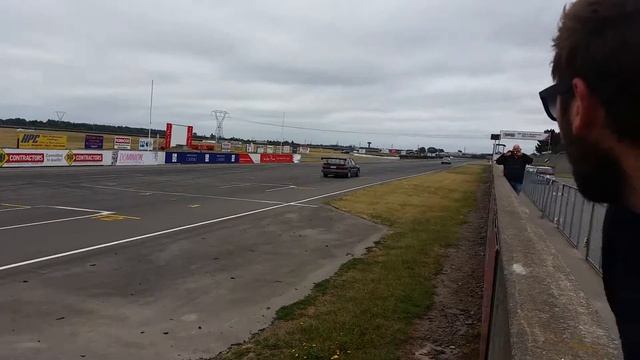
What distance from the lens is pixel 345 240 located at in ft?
40.2

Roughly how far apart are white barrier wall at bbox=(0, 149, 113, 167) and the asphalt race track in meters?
16.6

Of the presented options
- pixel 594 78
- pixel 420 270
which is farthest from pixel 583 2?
pixel 420 270

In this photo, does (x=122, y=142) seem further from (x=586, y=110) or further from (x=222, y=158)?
(x=586, y=110)

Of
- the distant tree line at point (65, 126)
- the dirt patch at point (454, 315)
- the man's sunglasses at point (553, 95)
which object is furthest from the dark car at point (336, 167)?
the distant tree line at point (65, 126)

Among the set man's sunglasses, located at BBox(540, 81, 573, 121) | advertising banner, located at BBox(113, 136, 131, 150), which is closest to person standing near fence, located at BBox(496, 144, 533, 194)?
man's sunglasses, located at BBox(540, 81, 573, 121)

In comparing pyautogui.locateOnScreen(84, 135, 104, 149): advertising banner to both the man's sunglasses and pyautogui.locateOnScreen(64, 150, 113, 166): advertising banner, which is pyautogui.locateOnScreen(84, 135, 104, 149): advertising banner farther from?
the man's sunglasses

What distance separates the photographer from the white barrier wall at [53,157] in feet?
107

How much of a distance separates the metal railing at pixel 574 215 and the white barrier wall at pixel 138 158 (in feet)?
107

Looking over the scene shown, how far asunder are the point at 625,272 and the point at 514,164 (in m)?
16.3

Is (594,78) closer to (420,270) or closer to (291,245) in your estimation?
(420,270)

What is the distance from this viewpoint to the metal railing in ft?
27.1

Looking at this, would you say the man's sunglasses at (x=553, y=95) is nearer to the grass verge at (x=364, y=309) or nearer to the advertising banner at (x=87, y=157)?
the grass verge at (x=364, y=309)

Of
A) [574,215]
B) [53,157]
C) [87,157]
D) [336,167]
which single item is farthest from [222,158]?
[574,215]

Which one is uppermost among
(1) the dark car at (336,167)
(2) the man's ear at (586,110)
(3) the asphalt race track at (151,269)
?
(2) the man's ear at (586,110)
